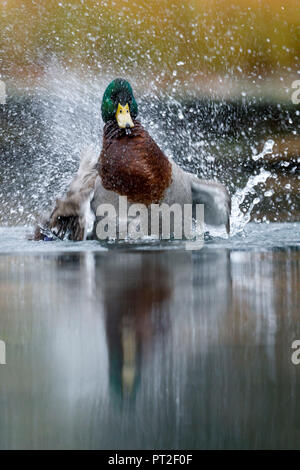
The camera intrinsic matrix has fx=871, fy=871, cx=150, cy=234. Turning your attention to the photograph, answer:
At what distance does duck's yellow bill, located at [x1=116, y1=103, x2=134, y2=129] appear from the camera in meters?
4.52

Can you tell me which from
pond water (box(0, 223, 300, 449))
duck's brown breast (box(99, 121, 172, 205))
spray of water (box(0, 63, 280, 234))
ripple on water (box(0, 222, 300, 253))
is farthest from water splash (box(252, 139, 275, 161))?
pond water (box(0, 223, 300, 449))

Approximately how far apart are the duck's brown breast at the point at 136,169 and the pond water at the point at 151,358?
3.91ft

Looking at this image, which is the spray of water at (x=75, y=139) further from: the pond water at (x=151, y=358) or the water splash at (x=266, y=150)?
the pond water at (x=151, y=358)

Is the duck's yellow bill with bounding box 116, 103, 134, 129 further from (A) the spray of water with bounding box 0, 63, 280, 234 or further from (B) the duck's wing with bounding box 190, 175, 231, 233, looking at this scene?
(A) the spray of water with bounding box 0, 63, 280, 234

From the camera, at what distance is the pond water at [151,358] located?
123cm

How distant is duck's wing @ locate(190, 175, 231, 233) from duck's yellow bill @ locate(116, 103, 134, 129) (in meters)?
0.52

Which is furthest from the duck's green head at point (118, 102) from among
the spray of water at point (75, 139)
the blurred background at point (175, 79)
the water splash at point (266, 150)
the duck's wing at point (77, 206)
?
the water splash at point (266, 150)

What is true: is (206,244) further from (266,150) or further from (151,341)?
(266,150)

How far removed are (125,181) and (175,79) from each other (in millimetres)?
4991

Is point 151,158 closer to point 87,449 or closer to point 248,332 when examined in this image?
A: point 248,332

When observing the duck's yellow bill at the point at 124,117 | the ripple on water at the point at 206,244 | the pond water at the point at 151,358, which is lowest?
the pond water at the point at 151,358

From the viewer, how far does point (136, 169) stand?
445 centimetres

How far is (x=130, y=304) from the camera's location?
2402 mm
